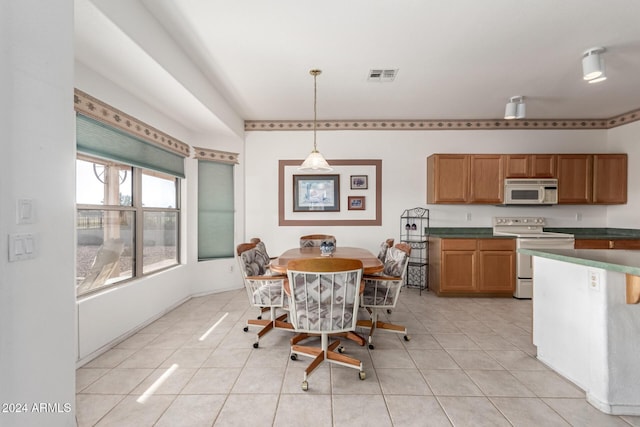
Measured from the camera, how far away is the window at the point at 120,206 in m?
2.43

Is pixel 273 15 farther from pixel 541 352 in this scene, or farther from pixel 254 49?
pixel 541 352

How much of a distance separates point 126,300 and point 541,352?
3733 millimetres

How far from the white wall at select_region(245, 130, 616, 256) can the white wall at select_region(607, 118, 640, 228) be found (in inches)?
43.6

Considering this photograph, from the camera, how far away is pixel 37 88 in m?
1.25

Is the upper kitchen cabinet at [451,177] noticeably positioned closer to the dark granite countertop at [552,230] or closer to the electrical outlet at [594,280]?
the dark granite countertop at [552,230]

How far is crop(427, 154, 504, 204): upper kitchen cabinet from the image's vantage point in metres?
4.35

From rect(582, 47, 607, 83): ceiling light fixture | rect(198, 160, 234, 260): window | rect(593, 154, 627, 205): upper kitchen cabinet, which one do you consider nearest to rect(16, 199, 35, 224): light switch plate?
rect(198, 160, 234, 260): window

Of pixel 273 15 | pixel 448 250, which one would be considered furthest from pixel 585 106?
pixel 273 15

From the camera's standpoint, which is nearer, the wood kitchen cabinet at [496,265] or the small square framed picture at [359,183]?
the wood kitchen cabinet at [496,265]

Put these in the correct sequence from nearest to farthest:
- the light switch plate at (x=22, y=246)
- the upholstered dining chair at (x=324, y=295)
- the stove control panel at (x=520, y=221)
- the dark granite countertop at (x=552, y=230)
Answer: the light switch plate at (x=22, y=246)
the upholstered dining chair at (x=324, y=295)
the dark granite countertop at (x=552, y=230)
the stove control panel at (x=520, y=221)

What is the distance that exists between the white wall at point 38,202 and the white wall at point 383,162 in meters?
3.29

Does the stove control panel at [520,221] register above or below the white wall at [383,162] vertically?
below

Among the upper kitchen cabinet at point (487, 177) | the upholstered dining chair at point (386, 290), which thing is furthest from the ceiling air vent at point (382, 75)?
the upper kitchen cabinet at point (487, 177)

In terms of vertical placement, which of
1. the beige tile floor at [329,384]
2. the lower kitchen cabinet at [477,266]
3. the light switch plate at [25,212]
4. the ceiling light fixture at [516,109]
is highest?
the ceiling light fixture at [516,109]
